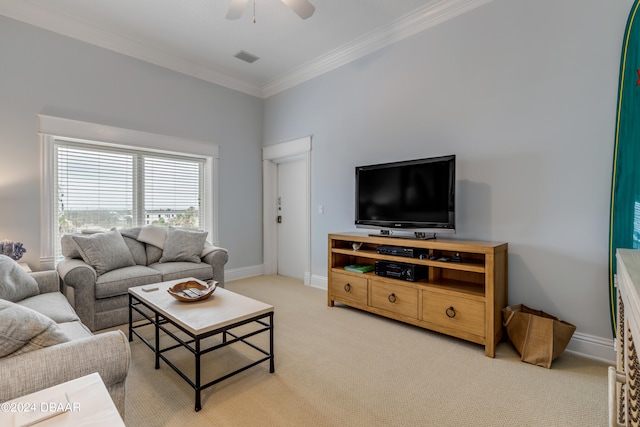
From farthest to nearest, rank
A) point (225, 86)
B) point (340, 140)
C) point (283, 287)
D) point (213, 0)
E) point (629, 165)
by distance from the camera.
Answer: point (225, 86), point (283, 287), point (340, 140), point (213, 0), point (629, 165)

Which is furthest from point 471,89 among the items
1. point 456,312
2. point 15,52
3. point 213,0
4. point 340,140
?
point 15,52

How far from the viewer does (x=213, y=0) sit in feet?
9.50

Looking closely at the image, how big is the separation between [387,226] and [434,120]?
1.21 m

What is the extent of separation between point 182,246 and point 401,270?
2.58 m

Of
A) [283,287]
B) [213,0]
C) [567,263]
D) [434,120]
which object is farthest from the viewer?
[283,287]

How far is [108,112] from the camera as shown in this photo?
360 cm

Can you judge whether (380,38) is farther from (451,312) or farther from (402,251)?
(451,312)

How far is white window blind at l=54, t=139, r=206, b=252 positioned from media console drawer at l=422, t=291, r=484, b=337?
3.41 meters

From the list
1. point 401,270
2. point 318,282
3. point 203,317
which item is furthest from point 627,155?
point 318,282

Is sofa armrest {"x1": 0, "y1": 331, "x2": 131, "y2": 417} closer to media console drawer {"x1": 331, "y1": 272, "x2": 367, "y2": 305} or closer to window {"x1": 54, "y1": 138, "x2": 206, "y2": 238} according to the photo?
media console drawer {"x1": 331, "y1": 272, "x2": 367, "y2": 305}

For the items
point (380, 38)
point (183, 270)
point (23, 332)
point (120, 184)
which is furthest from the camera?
point (120, 184)

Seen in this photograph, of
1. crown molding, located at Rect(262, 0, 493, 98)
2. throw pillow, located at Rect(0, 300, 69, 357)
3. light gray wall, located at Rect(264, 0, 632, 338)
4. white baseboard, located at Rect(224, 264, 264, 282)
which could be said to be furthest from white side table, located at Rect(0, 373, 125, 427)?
crown molding, located at Rect(262, 0, 493, 98)

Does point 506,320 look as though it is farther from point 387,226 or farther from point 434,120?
point 434,120

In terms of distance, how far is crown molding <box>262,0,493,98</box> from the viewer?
2.98 m
